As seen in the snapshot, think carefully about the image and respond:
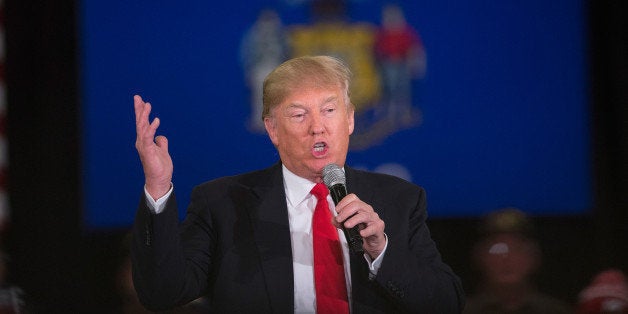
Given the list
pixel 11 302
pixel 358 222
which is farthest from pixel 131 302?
pixel 358 222

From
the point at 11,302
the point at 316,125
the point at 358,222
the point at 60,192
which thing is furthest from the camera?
the point at 60,192

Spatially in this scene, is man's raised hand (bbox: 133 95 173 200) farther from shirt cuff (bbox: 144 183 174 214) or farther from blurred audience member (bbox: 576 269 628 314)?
blurred audience member (bbox: 576 269 628 314)

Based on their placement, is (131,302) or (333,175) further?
(131,302)

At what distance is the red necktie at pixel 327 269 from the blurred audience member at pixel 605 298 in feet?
2.29

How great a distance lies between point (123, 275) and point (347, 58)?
1415 millimetres

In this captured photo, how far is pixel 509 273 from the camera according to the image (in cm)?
308

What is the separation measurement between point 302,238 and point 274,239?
6 centimetres

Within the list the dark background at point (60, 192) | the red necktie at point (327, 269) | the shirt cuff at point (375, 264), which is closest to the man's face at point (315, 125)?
the red necktie at point (327, 269)

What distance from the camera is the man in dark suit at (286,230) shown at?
1.57 meters

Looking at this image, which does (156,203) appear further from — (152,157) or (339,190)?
(339,190)

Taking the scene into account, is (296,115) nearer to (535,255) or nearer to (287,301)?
(287,301)

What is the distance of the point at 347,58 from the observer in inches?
152

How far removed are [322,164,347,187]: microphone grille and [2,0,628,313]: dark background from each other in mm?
2246

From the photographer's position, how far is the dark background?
3768 mm
